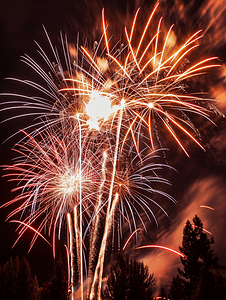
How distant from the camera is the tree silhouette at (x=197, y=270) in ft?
84.3

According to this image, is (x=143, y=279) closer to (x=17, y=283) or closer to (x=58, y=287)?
(x=58, y=287)

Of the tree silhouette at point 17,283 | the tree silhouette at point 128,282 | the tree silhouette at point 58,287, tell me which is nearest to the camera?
the tree silhouette at point 128,282

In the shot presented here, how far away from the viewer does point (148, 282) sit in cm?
2209

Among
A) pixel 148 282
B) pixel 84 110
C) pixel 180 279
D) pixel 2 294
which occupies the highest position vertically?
pixel 84 110

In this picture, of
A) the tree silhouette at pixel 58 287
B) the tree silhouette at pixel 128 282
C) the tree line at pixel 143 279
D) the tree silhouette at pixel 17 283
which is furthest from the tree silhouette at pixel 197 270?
the tree silhouette at pixel 17 283

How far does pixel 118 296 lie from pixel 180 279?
1366 centimetres

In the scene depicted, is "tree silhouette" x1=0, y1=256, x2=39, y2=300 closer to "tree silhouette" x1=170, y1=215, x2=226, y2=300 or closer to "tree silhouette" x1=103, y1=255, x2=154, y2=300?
"tree silhouette" x1=103, y1=255, x2=154, y2=300

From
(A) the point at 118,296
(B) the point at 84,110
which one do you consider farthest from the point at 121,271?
(B) the point at 84,110

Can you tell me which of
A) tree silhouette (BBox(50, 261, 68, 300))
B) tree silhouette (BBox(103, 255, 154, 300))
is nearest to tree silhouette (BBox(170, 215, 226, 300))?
tree silhouette (BBox(103, 255, 154, 300))

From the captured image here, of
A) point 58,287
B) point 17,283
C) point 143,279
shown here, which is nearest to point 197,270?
point 143,279

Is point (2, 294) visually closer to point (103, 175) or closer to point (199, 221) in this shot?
point (103, 175)

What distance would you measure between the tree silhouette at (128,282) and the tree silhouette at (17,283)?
10408mm

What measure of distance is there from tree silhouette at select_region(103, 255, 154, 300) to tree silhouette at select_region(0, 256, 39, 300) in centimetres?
1041

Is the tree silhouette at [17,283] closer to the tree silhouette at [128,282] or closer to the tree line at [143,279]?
the tree line at [143,279]
